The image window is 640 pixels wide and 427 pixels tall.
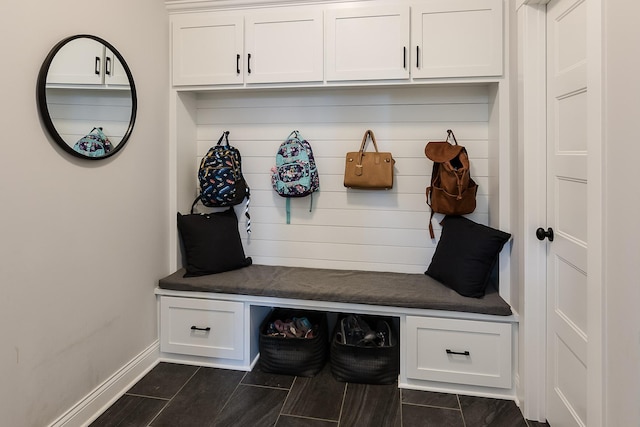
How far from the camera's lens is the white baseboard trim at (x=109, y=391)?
1.74 m

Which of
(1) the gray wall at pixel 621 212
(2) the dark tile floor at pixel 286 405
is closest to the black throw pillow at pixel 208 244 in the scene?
(2) the dark tile floor at pixel 286 405

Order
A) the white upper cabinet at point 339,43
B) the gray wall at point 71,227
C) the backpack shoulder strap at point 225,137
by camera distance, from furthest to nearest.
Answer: the backpack shoulder strap at point 225,137 → the white upper cabinet at point 339,43 → the gray wall at point 71,227

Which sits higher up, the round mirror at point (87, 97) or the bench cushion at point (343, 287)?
the round mirror at point (87, 97)

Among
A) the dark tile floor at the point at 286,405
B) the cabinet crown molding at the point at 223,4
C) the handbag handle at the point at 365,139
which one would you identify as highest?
the cabinet crown molding at the point at 223,4

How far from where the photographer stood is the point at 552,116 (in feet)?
5.70

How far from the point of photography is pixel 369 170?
239 centimetres

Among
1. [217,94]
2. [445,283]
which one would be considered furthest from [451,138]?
[217,94]

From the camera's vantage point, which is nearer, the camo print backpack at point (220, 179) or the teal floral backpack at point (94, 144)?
the teal floral backpack at point (94, 144)

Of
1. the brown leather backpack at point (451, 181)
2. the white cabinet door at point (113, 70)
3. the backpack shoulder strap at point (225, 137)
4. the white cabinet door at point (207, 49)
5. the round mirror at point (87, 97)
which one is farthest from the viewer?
the backpack shoulder strap at point (225, 137)

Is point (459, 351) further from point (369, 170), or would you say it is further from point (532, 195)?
point (369, 170)

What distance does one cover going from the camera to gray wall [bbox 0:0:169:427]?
1449 mm

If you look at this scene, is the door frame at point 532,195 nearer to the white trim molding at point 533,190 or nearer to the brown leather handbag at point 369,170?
the white trim molding at point 533,190

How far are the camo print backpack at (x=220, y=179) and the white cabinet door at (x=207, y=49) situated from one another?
1.53 ft

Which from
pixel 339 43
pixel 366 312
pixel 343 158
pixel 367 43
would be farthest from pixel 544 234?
pixel 339 43
